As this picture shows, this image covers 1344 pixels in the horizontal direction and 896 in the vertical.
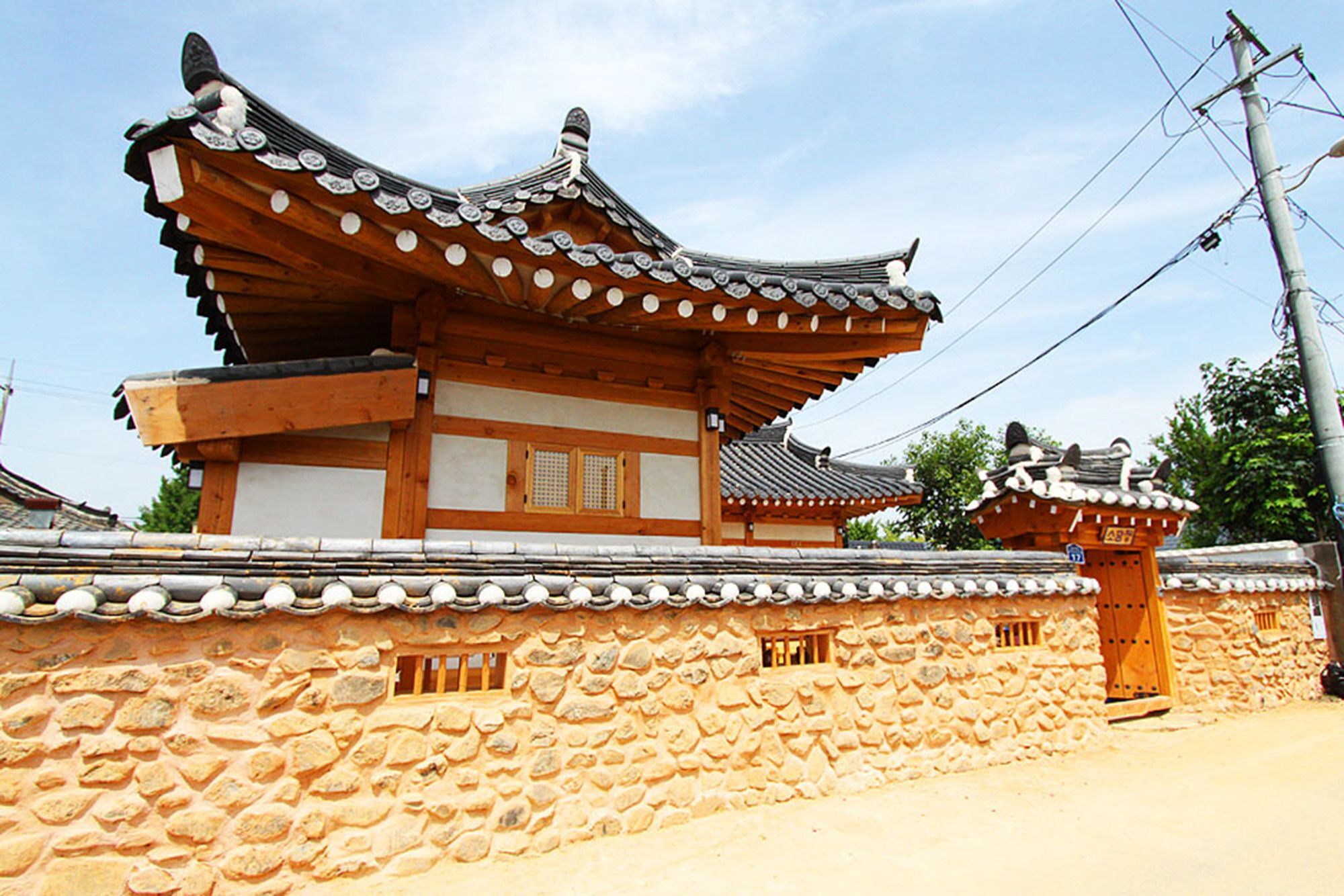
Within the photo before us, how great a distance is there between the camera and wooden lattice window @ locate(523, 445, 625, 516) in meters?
6.26

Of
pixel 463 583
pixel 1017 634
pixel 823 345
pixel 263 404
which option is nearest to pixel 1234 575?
pixel 1017 634

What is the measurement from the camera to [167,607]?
11.7 ft

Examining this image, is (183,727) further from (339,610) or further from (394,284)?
(394,284)

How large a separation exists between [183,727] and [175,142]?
10.2 ft

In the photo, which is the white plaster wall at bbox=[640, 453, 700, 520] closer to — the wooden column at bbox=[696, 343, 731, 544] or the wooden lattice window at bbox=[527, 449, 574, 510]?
→ the wooden column at bbox=[696, 343, 731, 544]

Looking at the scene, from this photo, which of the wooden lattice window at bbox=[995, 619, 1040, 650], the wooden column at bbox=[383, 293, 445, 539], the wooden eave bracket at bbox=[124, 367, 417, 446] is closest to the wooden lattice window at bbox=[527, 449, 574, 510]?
the wooden column at bbox=[383, 293, 445, 539]

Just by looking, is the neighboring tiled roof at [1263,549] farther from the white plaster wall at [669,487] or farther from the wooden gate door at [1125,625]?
the white plaster wall at [669,487]

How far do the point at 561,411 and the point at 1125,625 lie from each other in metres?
8.34

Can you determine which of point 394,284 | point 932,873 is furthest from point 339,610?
point 932,873

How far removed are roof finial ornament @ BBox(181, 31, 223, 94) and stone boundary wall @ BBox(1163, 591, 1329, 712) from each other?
1166cm

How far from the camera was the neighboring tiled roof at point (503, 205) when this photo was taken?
400cm

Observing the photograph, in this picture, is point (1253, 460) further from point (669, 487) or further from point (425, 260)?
point (425, 260)

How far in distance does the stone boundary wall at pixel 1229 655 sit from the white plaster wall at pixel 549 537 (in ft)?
24.1

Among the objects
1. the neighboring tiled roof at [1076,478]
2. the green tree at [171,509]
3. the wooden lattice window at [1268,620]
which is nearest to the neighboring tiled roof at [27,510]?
the green tree at [171,509]
